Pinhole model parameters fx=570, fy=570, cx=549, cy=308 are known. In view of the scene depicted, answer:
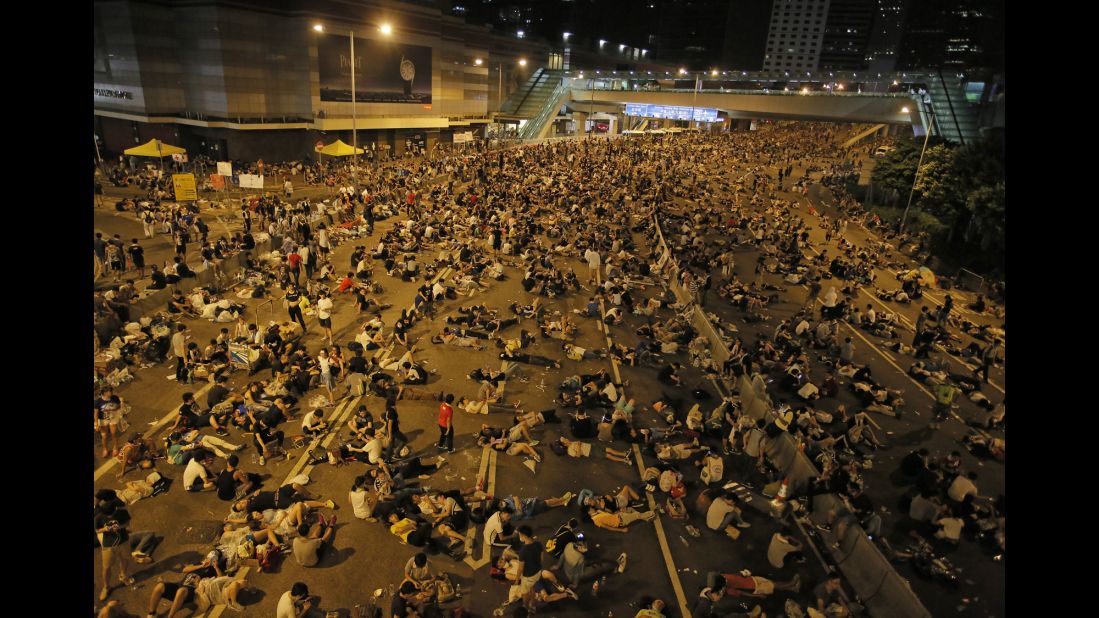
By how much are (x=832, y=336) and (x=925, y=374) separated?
2668mm

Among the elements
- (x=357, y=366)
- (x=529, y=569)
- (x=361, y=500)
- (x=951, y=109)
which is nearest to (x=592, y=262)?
(x=357, y=366)

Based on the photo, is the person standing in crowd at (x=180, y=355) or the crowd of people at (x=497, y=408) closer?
the crowd of people at (x=497, y=408)

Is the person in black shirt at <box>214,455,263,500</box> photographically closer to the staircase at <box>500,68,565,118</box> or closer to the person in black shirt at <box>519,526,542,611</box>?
the person in black shirt at <box>519,526,542,611</box>

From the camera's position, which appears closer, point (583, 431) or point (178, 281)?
point (583, 431)

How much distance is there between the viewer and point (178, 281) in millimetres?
17750

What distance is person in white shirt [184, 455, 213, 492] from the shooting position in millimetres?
9812

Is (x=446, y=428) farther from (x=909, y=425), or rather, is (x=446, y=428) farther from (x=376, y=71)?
(x=376, y=71)

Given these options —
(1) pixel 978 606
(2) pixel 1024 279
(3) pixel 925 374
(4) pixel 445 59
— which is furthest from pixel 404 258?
(4) pixel 445 59

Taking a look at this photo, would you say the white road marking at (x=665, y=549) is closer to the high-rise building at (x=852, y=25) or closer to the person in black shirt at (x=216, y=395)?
the person in black shirt at (x=216, y=395)

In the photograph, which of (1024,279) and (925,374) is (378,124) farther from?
(1024,279)

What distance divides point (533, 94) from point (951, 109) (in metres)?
53.5

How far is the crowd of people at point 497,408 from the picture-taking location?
28.2ft

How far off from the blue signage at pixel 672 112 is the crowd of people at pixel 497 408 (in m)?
39.6

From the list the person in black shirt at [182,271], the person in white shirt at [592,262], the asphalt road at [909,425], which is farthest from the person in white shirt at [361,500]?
the person in white shirt at [592,262]
